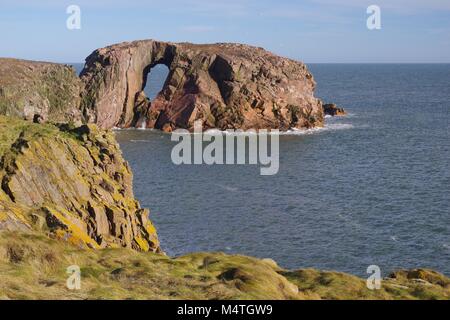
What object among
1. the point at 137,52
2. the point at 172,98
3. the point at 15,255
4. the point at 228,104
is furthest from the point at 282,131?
the point at 15,255

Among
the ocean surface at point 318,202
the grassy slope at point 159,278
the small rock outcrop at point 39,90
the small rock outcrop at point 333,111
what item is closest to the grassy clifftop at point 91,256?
the grassy slope at point 159,278

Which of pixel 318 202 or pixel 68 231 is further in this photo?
pixel 318 202

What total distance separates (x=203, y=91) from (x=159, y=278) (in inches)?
4351

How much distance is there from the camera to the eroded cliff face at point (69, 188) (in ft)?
107

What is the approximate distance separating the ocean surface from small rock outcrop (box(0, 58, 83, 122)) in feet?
46.5

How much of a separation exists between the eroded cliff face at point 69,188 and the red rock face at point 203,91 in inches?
3245

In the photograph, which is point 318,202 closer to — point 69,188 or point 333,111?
point 69,188

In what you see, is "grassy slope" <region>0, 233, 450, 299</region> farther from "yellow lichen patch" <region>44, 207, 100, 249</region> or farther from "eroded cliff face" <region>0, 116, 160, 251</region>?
"eroded cliff face" <region>0, 116, 160, 251</region>

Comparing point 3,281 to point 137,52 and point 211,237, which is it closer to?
point 211,237

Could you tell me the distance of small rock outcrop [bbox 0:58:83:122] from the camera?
92.8m

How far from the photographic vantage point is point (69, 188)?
130ft

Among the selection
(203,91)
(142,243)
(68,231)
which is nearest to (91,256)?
(68,231)

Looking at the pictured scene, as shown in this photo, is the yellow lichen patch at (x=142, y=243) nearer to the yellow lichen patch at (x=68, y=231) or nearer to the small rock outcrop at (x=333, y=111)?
the yellow lichen patch at (x=68, y=231)

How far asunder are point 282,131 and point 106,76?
1805 inches
